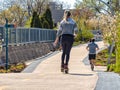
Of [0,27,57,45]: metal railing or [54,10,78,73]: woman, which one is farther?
[0,27,57,45]: metal railing

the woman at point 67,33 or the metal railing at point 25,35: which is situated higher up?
the woman at point 67,33

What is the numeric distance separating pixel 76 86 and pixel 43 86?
640mm

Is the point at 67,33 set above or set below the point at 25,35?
above

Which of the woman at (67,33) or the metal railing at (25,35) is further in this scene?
the metal railing at (25,35)

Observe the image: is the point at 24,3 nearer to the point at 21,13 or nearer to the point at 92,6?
the point at 21,13

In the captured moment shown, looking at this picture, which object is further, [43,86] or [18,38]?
[18,38]

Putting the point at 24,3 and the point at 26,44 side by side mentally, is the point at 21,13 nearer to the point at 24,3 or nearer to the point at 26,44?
the point at 24,3

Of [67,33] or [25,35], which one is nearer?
[67,33]

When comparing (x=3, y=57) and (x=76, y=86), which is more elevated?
(x=76, y=86)

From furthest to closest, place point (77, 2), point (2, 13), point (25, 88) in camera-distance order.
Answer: point (2, 13) → point (77, 2) → point (25, 88)

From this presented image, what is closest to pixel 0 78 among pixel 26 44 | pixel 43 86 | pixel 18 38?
pixel 43 86

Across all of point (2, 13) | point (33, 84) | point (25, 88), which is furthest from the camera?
point (2, 13)

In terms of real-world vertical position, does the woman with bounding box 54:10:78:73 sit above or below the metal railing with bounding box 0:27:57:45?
above

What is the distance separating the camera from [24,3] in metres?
87.7
